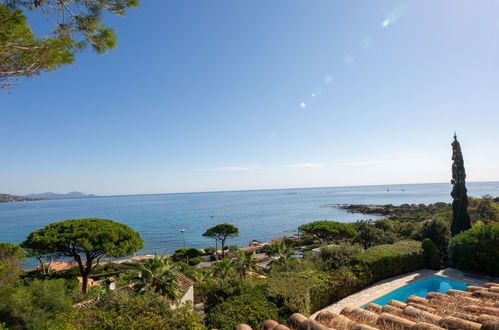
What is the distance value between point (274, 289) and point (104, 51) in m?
8.51

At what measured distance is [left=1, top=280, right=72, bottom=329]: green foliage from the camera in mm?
8360

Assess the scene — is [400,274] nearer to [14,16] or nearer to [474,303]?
[474,303]

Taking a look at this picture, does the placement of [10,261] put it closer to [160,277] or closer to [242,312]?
[160,277]

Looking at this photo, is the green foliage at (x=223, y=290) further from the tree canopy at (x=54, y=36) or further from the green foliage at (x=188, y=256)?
the green foliage at (x=188, y=256)

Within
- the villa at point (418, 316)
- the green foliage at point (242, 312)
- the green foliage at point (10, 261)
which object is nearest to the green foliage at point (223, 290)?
the green foliage at point (242, 312)

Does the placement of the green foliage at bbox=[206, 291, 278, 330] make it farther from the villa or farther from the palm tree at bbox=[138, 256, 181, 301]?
the palm tree at bbox=[138, 256, 181, 301]

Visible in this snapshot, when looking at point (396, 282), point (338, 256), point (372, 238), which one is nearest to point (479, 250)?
point (396, 282)

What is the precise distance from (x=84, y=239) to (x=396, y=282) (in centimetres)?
1941

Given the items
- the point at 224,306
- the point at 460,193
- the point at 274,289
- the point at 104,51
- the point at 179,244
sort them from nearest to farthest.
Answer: the point at 104,51 < the point at 224,306 < the point at 274,289 < the point at 460,193 < the point at 179,244

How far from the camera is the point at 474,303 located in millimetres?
4953

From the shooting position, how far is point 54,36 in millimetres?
Answer: 5781

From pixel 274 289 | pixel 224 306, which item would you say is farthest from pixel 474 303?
pixel 224 306

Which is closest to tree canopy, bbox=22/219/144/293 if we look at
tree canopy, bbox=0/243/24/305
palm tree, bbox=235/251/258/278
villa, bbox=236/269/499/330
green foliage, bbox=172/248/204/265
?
tree canopy, bbox=0/243/24/305

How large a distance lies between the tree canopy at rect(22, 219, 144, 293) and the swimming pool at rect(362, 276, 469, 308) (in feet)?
55.0
